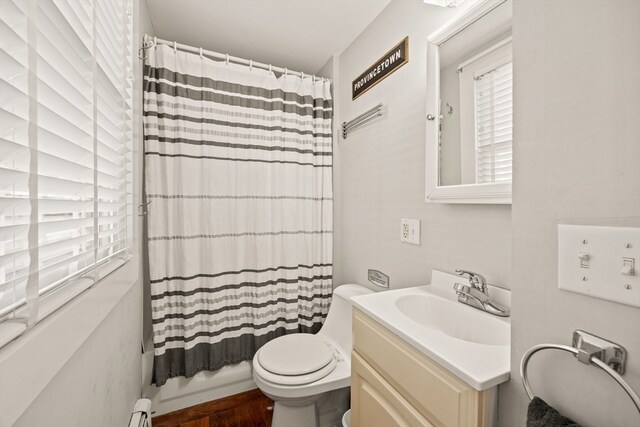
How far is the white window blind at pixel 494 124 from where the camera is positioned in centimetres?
91

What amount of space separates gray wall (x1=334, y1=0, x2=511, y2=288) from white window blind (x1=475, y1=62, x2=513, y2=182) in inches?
5.5

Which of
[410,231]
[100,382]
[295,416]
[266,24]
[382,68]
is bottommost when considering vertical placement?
[295,416]

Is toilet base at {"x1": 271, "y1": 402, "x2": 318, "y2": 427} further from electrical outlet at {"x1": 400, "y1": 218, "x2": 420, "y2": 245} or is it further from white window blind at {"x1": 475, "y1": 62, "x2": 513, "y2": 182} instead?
white window blind at {"x1": 475, "y1": 62, "x2": 513, "y2": 182}

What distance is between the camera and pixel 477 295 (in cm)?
96

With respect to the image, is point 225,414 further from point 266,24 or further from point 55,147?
point 266,24

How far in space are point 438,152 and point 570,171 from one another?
720 mm

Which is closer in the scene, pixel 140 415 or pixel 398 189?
pixel 140 415

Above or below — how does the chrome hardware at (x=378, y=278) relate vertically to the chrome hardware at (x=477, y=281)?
below

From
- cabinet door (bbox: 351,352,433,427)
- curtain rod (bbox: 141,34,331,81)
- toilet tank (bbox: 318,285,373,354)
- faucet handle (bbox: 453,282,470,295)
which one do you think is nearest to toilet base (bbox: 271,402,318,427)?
toilet tank (bbox: 318,285,373,354)

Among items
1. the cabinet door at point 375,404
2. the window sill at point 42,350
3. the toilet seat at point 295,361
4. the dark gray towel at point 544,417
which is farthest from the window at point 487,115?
the window sill at point 42,350

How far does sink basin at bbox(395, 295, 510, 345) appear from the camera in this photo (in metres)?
0.86

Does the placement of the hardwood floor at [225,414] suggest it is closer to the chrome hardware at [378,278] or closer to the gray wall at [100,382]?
the gray wall at [100,382]

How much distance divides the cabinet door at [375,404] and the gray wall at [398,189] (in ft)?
1.72

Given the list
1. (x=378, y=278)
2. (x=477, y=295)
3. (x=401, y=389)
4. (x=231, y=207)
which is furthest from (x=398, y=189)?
(x=231, y=207)
